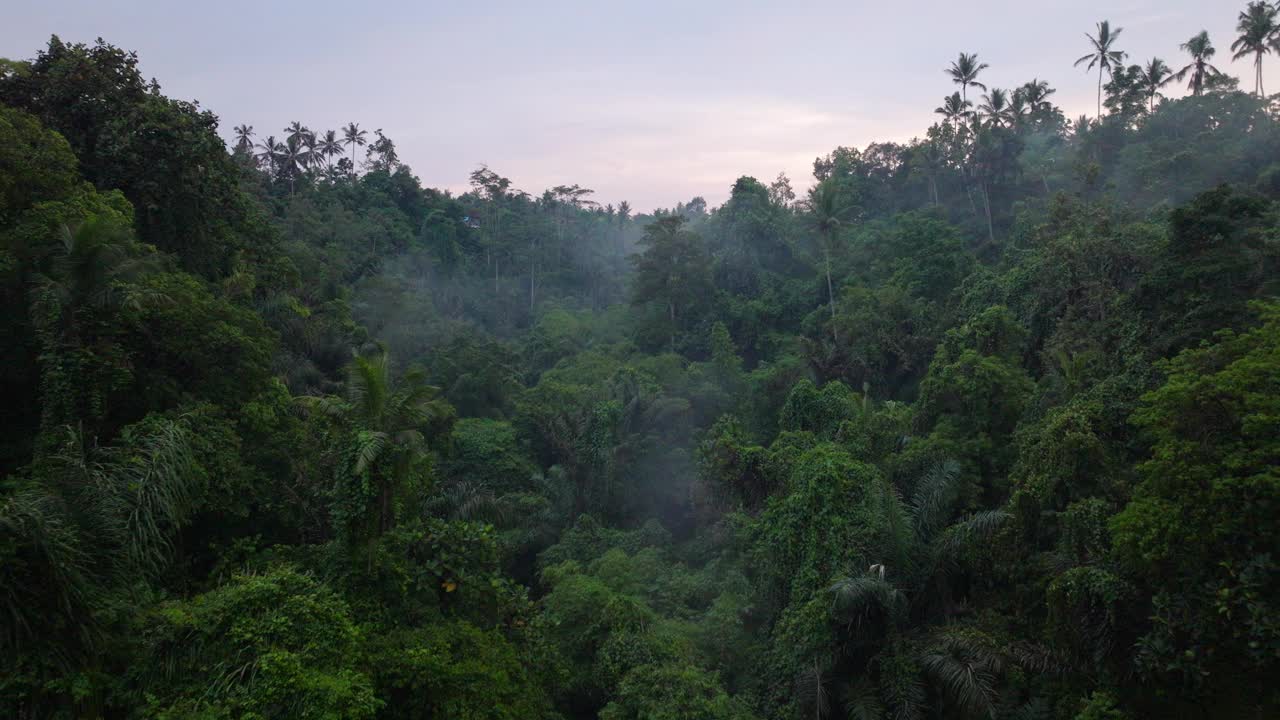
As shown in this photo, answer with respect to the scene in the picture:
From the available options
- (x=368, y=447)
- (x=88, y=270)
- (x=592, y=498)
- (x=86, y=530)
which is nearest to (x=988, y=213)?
(x=592, y=498)

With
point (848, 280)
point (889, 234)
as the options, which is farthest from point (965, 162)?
point (848, 280)

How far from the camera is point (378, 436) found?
10.2m

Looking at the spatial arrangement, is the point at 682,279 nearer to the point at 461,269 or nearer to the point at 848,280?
the point at 848,280

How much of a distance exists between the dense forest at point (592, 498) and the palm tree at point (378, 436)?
0.06m

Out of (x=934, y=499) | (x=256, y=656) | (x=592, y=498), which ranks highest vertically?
(x=256, y=656)

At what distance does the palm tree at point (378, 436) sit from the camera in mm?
10344

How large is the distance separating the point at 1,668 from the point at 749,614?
1213 cm

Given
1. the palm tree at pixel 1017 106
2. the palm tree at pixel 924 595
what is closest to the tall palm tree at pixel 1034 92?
the palm tree at pixel 1017 106

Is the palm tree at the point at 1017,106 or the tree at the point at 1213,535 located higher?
the palm tree at the point at 1017,106

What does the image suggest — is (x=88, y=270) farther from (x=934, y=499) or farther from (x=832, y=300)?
(x=832, y=300)

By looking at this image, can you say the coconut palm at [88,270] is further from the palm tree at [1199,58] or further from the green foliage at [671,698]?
the palm tree at [1199,58]

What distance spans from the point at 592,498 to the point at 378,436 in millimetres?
13221

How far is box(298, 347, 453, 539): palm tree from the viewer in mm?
10344

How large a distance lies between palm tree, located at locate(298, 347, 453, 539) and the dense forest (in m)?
0.06
